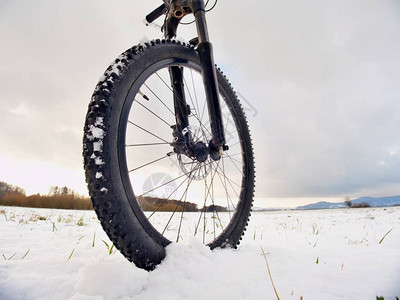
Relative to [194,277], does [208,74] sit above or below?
above

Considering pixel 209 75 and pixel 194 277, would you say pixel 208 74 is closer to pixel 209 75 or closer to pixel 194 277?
pixel 209 75

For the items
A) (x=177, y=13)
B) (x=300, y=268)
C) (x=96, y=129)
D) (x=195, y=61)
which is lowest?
(x=300, y=268)

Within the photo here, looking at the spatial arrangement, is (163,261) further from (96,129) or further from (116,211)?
(96,129)

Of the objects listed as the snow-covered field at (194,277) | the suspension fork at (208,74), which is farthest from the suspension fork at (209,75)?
the snow-covered field at (194,277)

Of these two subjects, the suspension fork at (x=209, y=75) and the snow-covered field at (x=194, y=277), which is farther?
the suspension fork at (x=209, y=75)

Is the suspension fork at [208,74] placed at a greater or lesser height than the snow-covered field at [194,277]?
greater

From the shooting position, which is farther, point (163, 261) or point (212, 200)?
point (212, 200)

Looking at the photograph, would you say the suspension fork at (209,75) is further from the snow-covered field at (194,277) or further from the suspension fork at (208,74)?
the snow-covered field at (194,277)

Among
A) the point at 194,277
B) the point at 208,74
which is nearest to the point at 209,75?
the point at 208,74

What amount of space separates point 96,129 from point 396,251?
1919 millimetres

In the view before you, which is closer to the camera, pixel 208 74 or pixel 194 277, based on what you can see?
pixel 194 277

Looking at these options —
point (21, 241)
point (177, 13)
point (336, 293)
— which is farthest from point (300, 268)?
point (177, 13)

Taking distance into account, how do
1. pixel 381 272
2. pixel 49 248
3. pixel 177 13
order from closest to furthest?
pixel 381 272
pixel 49 248
pixel 177 13

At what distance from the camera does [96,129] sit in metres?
0.83
